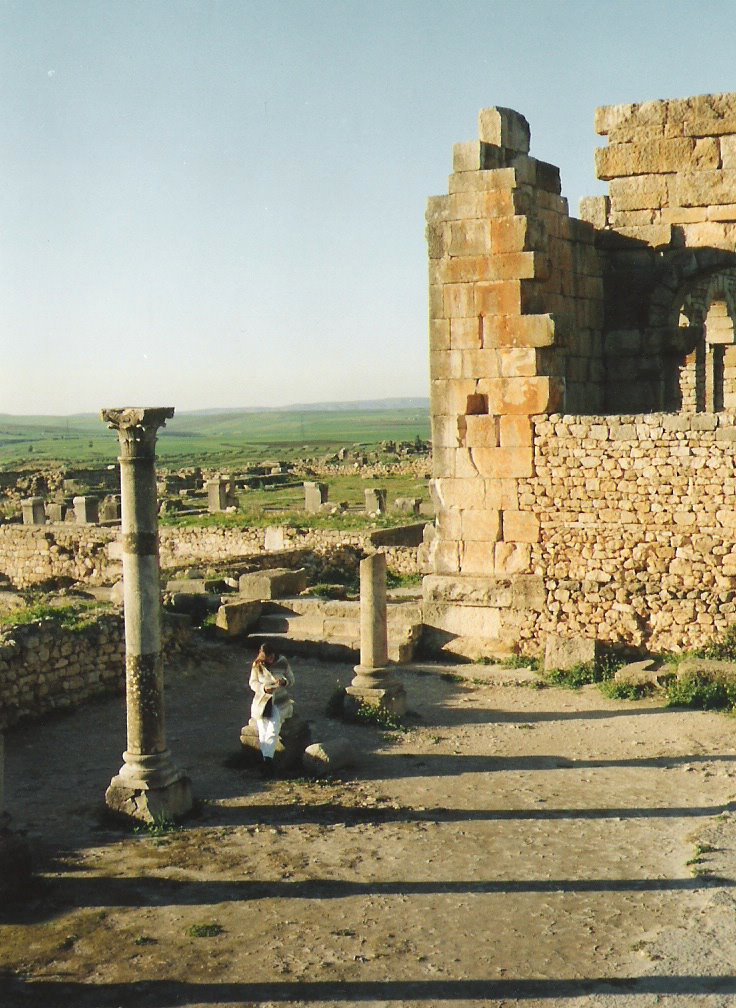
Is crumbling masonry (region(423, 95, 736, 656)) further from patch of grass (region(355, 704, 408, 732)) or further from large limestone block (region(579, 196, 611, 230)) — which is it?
patch of grass (region(355, 704, 408, 732))

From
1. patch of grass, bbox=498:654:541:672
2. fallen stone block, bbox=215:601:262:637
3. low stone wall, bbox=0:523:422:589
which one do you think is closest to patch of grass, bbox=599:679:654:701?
patch of grass, bbox=498:654:541:672

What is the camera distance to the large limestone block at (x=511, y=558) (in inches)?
590

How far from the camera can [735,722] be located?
11945 millimetres

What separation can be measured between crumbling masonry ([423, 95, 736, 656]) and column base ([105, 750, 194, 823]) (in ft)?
20.6

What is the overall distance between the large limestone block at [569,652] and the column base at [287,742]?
3969mm

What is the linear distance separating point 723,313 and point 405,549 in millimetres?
6699

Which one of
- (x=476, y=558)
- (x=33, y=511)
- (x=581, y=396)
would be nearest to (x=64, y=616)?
(x=476, y=558)

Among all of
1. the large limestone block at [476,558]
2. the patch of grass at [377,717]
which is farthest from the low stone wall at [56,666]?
the large limestone block at [476,558]

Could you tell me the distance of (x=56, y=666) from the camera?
1280cm

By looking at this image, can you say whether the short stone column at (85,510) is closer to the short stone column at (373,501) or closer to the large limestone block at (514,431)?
the short stone column at (373,501)

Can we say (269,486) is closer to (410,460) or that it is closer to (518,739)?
(410,460)

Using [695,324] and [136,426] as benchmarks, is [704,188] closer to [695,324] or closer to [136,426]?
[695,324]

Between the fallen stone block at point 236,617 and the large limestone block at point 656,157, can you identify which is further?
the fallen stone block at point 236,617

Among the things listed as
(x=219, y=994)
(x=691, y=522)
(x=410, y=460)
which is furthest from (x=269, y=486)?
(x=219, y=994)
